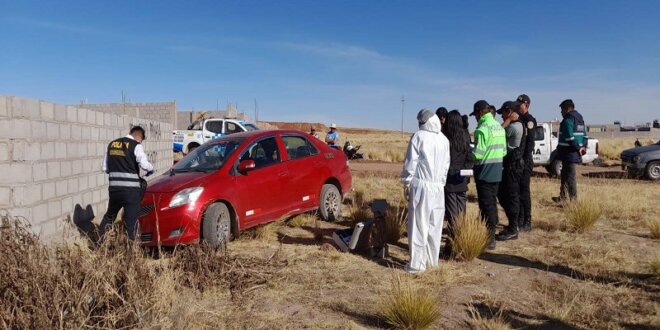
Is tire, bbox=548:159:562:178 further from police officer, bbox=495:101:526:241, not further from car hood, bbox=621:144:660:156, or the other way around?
police officer, bbox=495:101:526:241

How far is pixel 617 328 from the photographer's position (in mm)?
4137

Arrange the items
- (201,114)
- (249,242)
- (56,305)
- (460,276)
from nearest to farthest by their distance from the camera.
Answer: (56,305) → (460,276) → (249,242) → (201,114)

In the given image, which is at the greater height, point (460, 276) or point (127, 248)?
point (127, 248)

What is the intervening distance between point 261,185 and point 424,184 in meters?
2.72

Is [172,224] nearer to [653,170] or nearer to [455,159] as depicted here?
[455,159]

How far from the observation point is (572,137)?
886 cm

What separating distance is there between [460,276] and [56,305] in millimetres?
3908

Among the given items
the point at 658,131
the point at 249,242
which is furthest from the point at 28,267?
the point at 658,131

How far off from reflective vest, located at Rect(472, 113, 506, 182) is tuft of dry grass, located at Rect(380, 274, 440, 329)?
2678 mm

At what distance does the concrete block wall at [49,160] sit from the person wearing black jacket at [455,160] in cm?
456

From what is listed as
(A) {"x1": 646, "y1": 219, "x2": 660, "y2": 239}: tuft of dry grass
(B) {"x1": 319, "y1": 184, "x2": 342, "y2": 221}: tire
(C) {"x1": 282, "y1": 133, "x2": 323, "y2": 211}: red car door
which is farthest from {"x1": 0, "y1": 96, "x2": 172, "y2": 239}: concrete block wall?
(A) {"x1": 646, "y1": 219, "x2": 660, "y2": 239}: tuft of dry grass

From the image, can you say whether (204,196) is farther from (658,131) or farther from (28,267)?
(658,131)

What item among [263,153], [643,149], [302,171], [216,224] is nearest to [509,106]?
[302,171]

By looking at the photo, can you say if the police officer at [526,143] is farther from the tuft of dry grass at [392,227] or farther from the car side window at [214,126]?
the car side window at [214,126]
